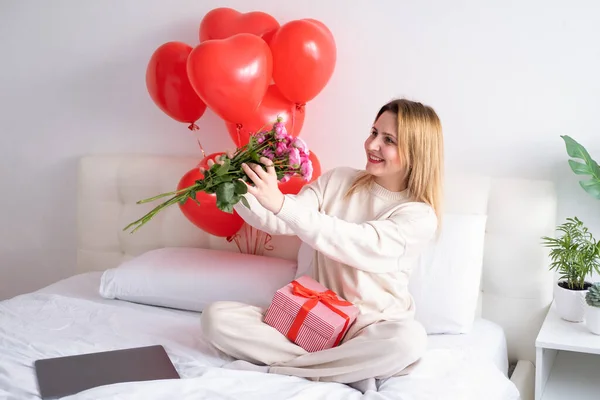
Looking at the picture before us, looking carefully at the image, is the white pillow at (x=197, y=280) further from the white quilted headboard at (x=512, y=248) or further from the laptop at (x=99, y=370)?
the laptop at (x=99, y=370)

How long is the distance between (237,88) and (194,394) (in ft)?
3.13

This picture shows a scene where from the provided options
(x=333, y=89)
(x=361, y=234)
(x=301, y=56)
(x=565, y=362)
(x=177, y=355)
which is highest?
(x=301, y=56)

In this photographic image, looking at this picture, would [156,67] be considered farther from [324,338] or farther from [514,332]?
[514,332]

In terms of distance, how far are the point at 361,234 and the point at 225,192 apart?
398 millimetres

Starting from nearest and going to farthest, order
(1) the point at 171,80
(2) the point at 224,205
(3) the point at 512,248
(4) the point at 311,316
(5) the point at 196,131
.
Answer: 1. (2) the point at 224,205
2. (4) the point at 311,316
3. (3) the point at 512,248
4. (1) the point at 171,80
5. (5) the point at 196,131

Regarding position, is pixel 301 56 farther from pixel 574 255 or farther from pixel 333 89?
pixel 574 255

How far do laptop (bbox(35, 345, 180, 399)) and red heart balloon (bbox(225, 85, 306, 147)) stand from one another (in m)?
0.77

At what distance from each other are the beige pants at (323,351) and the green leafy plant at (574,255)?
0.60 metres

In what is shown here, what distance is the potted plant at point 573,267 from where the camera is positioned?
2.18 metres

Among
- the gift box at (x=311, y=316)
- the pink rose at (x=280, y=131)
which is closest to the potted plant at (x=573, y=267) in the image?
the gift box at (x=311, y=316)

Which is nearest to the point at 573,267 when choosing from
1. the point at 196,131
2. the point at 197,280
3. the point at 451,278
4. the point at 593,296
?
the point at 593,296

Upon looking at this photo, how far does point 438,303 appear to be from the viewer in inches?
87.2

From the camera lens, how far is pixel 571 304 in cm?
220

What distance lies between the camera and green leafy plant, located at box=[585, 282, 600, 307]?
2066 millimetres
